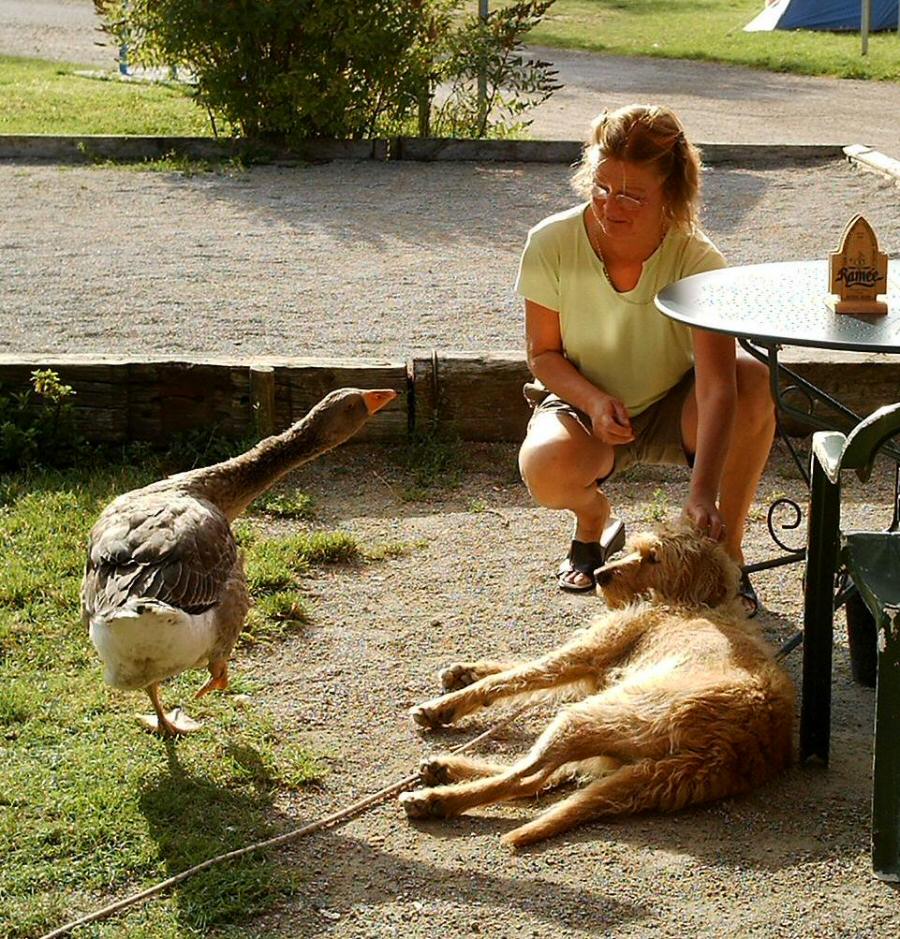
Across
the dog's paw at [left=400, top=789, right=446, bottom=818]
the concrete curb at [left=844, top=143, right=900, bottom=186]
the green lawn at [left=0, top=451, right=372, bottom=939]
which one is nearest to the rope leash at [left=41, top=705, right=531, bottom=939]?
the green lawn at [left=0, top=451, right=372, bottom=939]

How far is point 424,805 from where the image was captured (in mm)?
3902

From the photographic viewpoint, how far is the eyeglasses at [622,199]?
189 inches

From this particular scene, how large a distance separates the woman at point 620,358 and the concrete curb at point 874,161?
7.30 meters

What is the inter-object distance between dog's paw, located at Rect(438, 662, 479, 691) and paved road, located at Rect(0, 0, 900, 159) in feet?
33.1

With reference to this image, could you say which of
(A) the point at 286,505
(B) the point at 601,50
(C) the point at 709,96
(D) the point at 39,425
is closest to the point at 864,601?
(A) the point at 286,505

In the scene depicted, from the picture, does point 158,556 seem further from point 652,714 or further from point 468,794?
point 652,714

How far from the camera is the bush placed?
1241 cm

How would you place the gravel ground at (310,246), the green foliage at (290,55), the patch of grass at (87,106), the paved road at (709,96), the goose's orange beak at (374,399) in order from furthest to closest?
the paved road at (709,96) → the patch of grass at (87,106) → the green foliage at (290,55) → the gravel ground at (310,246) → the goose's orange beak at (374,399)

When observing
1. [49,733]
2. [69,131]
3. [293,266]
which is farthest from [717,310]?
[69,131]

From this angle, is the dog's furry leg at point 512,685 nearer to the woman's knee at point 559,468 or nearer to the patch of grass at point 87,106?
the woman's knee at point 559,468

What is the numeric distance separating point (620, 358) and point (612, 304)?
19cm

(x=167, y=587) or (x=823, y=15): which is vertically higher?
(x=823, y=15)

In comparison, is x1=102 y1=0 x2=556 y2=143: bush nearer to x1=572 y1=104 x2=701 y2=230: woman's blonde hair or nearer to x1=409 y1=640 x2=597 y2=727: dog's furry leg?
x1=572 y1=104 x2=701 y2=230: woman's blonde hair

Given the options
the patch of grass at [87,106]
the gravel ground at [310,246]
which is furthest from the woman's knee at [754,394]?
the patch of grass at [87,106]
